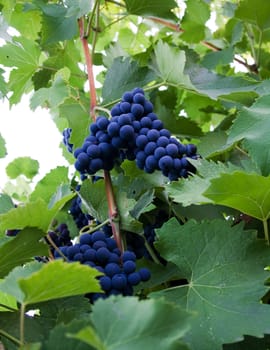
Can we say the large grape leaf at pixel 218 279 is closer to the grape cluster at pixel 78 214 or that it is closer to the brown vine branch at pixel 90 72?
the grape cluster at pixel 78 214

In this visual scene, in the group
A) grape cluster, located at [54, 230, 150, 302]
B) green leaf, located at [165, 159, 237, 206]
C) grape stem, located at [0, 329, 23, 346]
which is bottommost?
grape stem, located at [0, 329, 23, 346]

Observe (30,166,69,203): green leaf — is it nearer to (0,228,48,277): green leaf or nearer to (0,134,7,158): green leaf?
(0,134,7,158): green leaf

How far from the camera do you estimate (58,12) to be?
1193 mm

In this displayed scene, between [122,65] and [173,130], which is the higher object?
[122,65]

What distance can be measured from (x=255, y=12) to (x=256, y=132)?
506mm

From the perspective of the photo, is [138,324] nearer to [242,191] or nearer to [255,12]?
[242,191]

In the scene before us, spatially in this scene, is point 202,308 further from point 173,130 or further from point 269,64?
point 269,64

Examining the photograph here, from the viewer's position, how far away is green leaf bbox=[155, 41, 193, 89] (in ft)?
3.41

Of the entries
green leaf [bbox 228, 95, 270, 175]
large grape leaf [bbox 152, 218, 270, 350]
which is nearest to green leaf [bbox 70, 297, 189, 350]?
large grape leaf [bbox 152, 218, 270, 350]

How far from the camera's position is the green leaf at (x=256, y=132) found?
83cm

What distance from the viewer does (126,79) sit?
1.13 meters

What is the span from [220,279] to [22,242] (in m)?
0.27

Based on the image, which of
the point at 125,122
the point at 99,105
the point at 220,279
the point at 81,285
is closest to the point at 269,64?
the point at 99,105

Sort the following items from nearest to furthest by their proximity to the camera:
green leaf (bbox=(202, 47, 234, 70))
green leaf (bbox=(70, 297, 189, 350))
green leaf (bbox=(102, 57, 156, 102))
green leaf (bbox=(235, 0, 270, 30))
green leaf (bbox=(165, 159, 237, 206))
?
green leaf (bbox=(70, 297, 189, 350))
green leaf (bbox=(165, 159, 237, 206))
green leaf (bbox=(102, 57, 156, 102))
green leaf (bbox=(235, 0, 270, 30))
green leaf (bbox=(202, 47, 234, 70))
